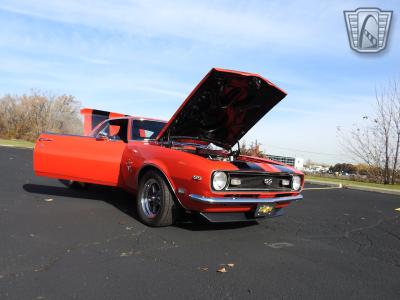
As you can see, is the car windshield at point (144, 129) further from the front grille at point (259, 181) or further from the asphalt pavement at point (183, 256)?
the front grille at point (259, 181)

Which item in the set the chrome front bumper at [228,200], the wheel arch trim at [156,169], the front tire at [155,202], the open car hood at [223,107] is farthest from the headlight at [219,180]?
the open car hood at [223,107]

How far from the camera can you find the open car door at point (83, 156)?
217 inches

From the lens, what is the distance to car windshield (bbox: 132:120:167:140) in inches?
225

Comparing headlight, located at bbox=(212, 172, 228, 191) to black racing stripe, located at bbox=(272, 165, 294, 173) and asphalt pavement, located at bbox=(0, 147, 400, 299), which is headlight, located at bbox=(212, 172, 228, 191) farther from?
black racing stripe, located at bbox=(272, 165, 294, 173)

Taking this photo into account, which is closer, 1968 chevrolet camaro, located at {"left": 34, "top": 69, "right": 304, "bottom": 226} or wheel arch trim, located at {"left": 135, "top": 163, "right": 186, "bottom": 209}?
1968 chevrolet camaro, located at {"left": 34, "top": 69, "right": 304, "bottom": 226}

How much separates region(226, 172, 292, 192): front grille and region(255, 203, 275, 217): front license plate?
20 cm

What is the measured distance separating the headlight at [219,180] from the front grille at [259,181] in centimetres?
6

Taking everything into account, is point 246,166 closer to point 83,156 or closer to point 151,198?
point 151,198

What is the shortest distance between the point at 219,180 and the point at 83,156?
2.56 meters

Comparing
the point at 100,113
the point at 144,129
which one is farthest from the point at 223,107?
the point at 100,113

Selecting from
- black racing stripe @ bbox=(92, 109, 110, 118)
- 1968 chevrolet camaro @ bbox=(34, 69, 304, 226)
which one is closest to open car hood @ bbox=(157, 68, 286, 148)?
1968 chevrolet camaro @ bbox=(34, 69, 304, 226)

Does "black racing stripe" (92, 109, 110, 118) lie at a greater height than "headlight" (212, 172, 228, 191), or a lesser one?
greater

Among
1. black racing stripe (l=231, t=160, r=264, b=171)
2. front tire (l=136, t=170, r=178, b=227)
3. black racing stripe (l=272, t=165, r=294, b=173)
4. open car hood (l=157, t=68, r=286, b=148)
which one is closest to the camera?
black racing stripe (l=231, t=160, r=264, b=171)

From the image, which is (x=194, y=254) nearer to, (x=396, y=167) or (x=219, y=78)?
(x=219, y=78)
